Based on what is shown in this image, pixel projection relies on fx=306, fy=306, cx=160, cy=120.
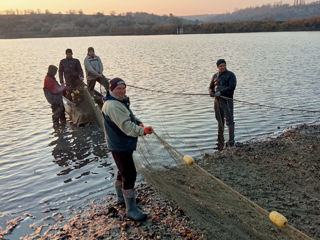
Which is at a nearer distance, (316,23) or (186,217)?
(186,217)

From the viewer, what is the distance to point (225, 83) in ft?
27.2

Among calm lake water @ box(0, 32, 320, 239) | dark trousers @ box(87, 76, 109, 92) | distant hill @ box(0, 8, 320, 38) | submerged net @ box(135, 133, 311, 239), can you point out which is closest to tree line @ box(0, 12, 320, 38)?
distant hill @ box(0, 8, 320, 38)

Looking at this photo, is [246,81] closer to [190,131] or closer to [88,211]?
[190,131]

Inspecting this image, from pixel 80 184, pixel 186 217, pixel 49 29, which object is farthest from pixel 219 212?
pixel 49 29

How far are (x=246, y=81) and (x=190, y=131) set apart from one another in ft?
35.5

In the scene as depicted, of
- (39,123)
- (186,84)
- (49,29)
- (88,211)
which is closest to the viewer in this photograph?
(88,211)

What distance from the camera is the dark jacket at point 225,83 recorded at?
8.16 metres

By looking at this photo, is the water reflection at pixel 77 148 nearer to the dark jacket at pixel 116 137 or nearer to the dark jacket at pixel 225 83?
the dark jacket at pixel 116 137

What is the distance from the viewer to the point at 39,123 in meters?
12.1

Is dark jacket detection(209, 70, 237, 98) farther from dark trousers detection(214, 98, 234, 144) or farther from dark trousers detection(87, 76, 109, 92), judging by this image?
dark trousers detection(87, 76, 109, 92)

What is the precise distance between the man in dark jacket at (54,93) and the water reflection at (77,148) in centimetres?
56

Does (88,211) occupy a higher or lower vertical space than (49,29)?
lower

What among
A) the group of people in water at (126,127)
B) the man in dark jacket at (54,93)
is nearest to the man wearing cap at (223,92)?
the group of people in water at (126,127)

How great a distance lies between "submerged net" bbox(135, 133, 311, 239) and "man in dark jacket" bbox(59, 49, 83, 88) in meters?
5.91
